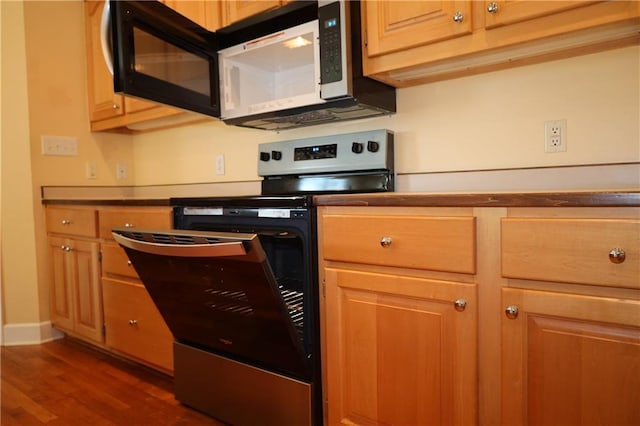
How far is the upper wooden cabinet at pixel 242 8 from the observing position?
1.73m

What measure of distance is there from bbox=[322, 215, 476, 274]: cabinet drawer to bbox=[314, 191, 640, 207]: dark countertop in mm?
41

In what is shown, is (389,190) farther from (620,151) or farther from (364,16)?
(620,151)

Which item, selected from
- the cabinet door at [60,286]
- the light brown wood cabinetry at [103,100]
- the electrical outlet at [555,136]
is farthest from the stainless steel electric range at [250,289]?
the cabinet door at [60,286]

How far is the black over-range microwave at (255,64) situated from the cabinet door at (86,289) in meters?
1.04

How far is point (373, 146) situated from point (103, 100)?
189 cm

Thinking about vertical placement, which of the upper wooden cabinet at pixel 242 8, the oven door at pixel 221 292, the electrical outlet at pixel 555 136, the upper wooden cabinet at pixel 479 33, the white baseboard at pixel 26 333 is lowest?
the white baseboard at pixel 26 333

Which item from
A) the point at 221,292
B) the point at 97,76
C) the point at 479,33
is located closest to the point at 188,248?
the point at 221,292

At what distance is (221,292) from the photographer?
4.62 feet

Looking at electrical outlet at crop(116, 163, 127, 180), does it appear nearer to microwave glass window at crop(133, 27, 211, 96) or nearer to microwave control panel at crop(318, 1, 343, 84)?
microwave glass window at crop(133, 27, 211, 96)

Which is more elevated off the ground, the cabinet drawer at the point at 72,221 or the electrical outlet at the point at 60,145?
the electrical outlet at the point at 60,145

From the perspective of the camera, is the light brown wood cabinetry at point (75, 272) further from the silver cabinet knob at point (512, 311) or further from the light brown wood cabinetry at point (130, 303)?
the silver cabinet knob at point (512, 311)

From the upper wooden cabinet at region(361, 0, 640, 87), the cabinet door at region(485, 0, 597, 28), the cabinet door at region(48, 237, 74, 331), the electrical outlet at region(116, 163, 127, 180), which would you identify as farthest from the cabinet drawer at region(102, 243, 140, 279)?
the cabinet door at region(485, 0, 597, 28)

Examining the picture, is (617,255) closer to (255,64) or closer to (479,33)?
(479,33)

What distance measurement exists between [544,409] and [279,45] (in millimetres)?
1564
